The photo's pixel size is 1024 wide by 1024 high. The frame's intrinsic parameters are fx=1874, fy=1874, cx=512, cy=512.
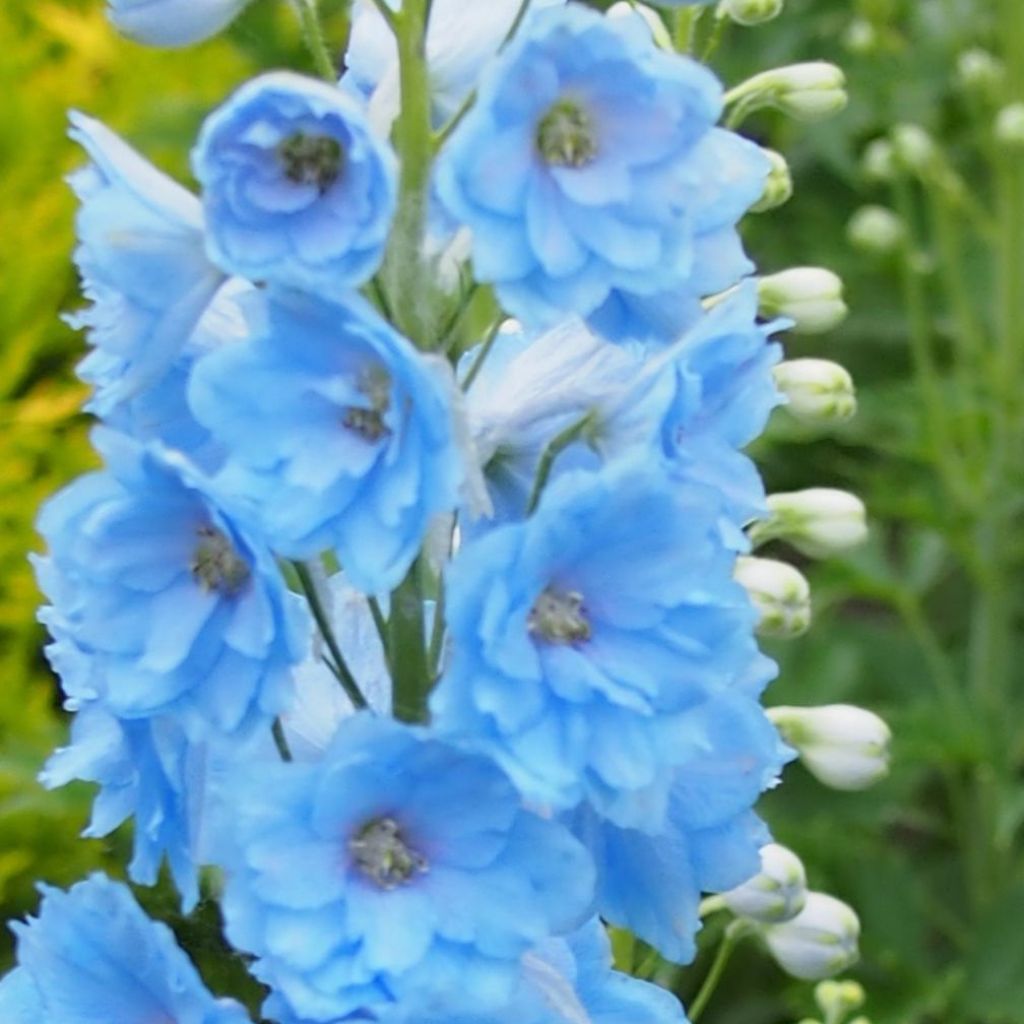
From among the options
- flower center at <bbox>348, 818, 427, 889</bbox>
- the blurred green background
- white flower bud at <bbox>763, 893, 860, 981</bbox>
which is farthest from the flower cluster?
the blurred green background

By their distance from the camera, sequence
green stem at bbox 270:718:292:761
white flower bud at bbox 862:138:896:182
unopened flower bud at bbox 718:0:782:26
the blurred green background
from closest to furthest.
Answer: green stem at bbox 270:718:292:761
unopened flower bud at bbox 718:0:782:26
the blurred green background
white flower bud at bbox 862:138:896:182

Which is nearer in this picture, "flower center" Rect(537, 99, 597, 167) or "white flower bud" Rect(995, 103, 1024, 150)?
"flower center" Rect(537, 99, 597, 167)

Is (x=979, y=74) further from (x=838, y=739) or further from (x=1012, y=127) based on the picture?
(x=838, y=739)

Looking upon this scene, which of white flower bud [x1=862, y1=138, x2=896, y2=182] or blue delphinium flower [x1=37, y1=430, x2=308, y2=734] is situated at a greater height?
blue delphinium flower [x1=37, y1=430, x2=308, y2=734]

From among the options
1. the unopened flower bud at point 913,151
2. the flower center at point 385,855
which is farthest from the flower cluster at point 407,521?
the unopened flower bud at point 913,151

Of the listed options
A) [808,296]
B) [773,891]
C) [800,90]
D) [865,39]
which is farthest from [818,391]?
[865,39]

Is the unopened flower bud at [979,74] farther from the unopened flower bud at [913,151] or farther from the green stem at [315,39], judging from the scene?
the green stem at [315,39]

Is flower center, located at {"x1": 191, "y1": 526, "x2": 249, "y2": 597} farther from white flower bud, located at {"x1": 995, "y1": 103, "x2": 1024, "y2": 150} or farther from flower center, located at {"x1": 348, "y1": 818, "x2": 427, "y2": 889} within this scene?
white flower bud, located at {"x1": 995, "y1": 103, "x2": 1024, "y2": 150}
